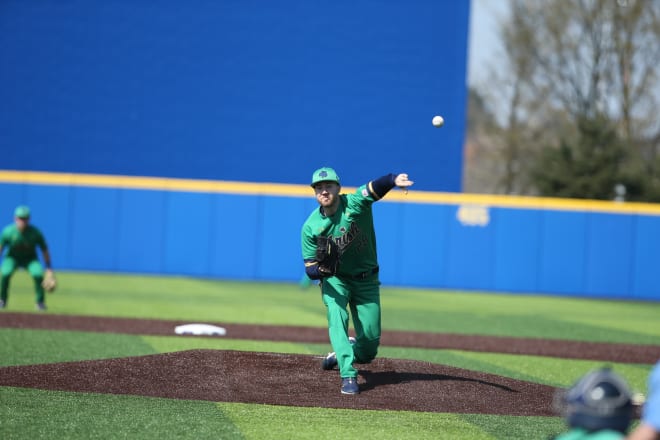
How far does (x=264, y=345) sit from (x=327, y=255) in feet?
15.9

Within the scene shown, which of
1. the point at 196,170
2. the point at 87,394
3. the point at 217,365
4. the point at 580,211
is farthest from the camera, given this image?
the point at 196,170

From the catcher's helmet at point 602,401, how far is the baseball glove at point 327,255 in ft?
17.3

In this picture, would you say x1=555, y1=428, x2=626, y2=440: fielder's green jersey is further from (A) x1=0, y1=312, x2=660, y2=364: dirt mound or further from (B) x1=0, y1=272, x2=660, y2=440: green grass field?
(A) x1=0, y1=312, x2=660, y2=364: dirt mound

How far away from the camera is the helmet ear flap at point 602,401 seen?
158 inches

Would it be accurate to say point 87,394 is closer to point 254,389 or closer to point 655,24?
point 254,389

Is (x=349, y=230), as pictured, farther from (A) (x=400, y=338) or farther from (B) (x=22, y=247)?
(B) (x=22, y=247)

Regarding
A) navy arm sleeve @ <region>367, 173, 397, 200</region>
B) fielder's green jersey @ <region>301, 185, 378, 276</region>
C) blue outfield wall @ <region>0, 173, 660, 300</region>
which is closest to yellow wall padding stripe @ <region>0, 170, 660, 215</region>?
blue outfield wall @ <region>0, 173, 660, 300</region>

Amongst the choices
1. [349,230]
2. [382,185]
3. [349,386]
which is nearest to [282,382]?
[349,386]

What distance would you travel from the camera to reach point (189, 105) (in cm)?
3319

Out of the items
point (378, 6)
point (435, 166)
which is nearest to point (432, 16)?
point (378, 6)

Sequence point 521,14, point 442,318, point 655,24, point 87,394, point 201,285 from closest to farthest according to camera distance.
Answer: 1. point 87,394
2. point 442,318
3. point 201,285
4. point 655,24
5. point 521,14

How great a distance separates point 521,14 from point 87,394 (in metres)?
41.9

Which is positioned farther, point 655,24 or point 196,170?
point 655,24

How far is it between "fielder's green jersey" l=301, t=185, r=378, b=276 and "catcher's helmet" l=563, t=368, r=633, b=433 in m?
5.20
